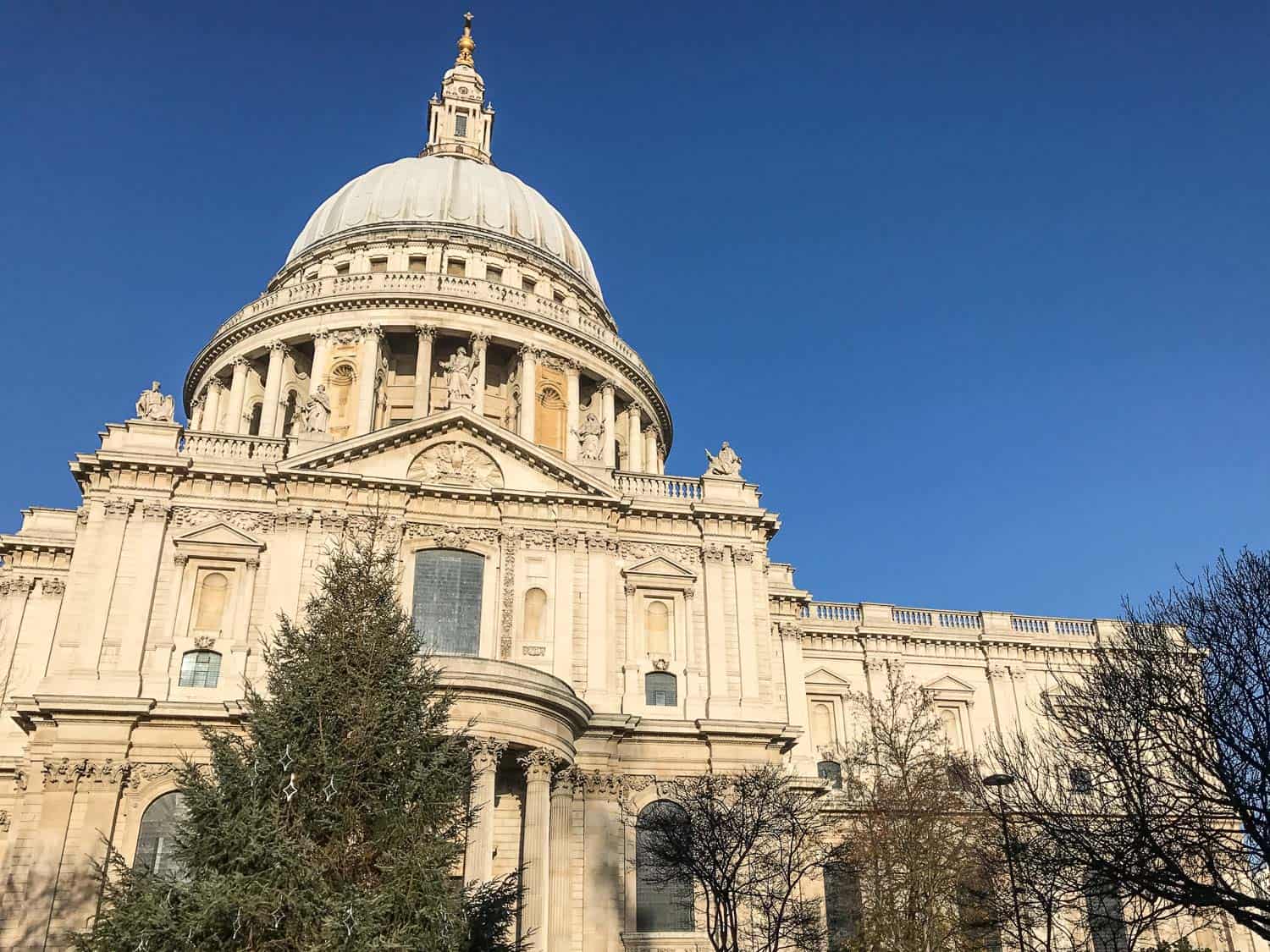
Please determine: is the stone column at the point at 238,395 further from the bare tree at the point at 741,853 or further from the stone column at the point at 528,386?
the bare tree at the point at 741,853

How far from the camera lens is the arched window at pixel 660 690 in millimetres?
35312

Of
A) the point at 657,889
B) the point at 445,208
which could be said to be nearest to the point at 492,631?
the point at 657,889

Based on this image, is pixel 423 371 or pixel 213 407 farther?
pixel 213 407

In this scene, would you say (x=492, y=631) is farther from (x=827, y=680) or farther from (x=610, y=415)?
(x=610, y=415)

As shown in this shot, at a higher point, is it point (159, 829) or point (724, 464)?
point (724, 464)

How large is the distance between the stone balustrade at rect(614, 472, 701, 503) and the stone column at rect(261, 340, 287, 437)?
18.1 metres

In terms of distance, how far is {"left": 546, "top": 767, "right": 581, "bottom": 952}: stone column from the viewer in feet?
95.6

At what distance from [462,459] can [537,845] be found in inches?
521

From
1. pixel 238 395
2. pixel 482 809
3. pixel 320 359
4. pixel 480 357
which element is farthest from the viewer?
pixel 238 395

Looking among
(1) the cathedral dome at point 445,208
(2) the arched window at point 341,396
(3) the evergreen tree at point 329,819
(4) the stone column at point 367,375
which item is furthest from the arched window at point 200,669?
(1) the cathedral dome at point 445,208

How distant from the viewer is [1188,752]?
21031 millimetres

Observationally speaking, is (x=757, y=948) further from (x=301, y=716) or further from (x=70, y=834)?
(x=70, y=834)

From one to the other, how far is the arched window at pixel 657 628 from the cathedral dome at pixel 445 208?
29093mm

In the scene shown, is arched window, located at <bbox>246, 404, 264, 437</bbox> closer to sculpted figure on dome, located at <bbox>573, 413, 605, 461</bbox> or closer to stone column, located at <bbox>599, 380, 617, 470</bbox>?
stone column, located at <bbox>599, 380, 617, 470</bbox>
